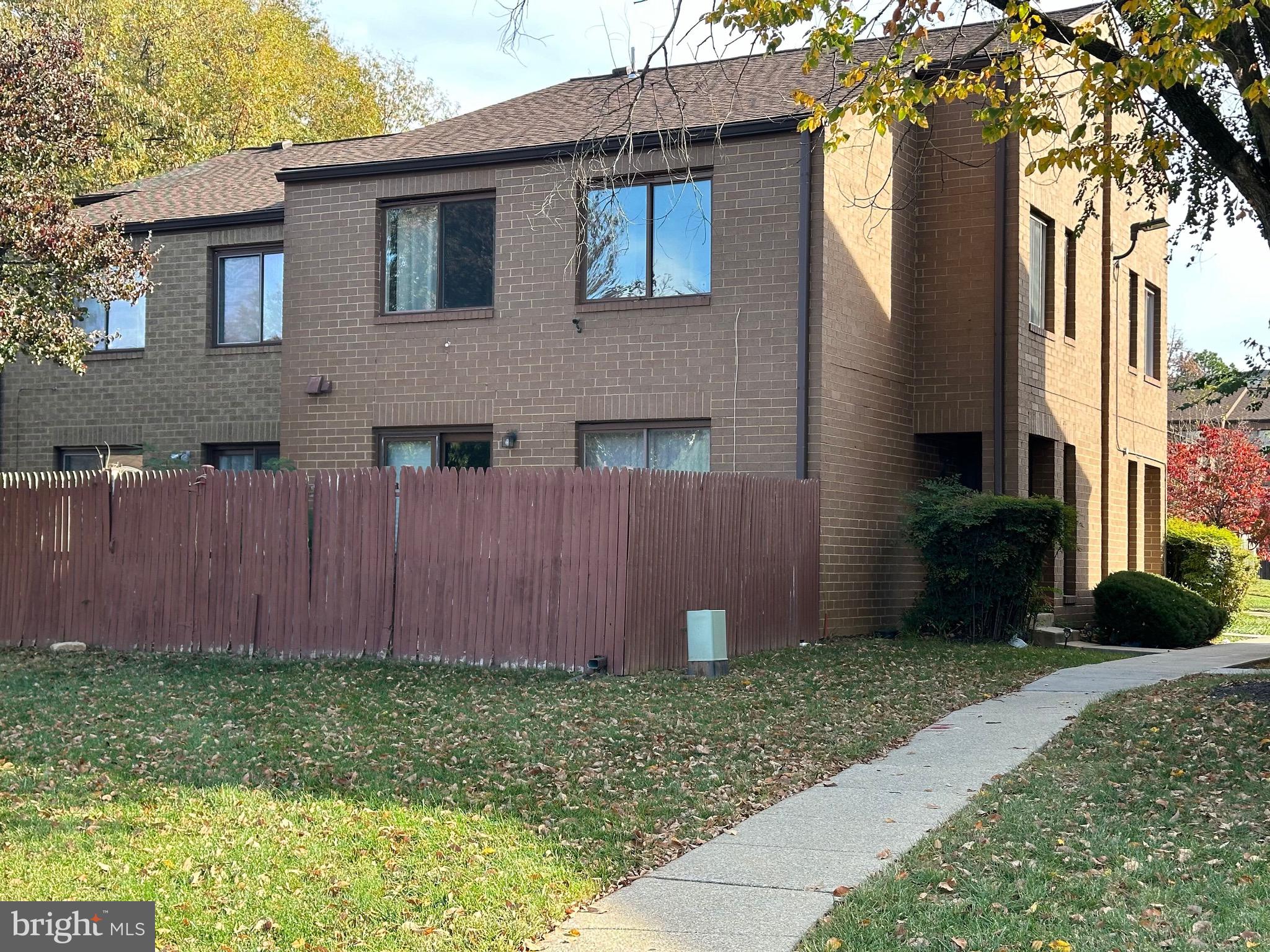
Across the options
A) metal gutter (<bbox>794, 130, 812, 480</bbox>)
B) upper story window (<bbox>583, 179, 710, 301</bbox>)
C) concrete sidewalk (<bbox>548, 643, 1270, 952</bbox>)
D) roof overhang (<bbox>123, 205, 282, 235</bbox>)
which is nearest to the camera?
concrete sidewalk (<bbox>548, 643, 1270, 952</bbox>)

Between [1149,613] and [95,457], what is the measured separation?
15.8 m

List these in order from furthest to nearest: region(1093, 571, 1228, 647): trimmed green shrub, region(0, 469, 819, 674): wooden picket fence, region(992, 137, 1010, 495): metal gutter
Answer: region(1093, 571, 1228, 647): trimmed green shrub → region(992, 137, 1010, 495): metal gutter → region(0, 469, 819, 674): wooden picket fence

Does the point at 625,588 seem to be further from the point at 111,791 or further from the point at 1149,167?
the point at 1149,167

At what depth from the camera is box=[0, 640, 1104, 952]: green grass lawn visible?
6098 mm

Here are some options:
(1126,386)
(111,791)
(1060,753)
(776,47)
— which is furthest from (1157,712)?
(1126,386)

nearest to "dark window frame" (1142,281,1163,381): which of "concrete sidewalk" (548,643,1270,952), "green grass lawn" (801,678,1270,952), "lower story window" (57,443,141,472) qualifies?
"concrete sidewalk" (548,643,1270,952)

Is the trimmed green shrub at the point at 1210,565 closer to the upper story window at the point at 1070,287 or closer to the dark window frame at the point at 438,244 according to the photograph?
the upper story window at the point at 1070,287

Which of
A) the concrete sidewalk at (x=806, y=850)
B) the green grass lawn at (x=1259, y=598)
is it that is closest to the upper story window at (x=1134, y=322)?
the green grass lawn at (x=1259, y=598)

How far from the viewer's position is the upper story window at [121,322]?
21344 mm

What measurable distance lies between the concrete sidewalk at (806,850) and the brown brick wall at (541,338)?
19.8 ft

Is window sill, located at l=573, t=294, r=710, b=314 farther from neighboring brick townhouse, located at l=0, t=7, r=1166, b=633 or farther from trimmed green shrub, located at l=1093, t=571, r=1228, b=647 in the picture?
trimmed green shrub, located at l=1093, t=571, r=1228, b=647

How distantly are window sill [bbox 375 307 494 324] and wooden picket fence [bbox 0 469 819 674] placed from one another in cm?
382

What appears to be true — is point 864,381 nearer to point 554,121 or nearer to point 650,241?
point 650,241

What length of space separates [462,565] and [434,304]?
213 inches
